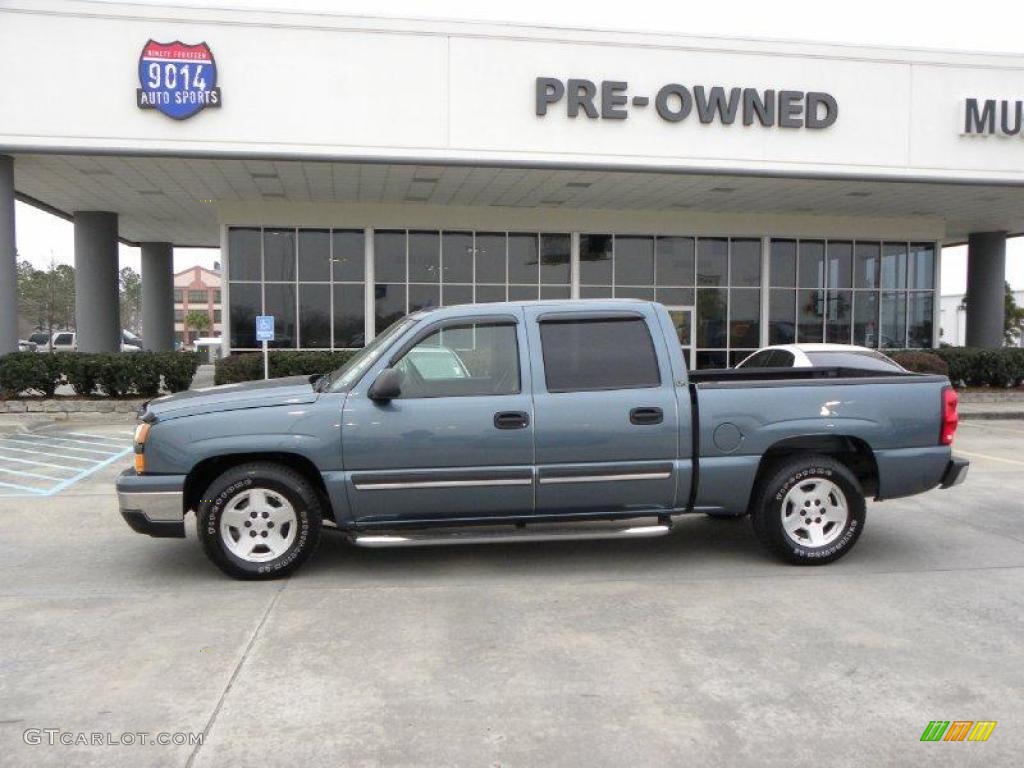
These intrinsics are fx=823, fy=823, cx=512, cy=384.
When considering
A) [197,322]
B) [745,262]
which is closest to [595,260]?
[745,262]

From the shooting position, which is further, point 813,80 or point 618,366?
point 813,80

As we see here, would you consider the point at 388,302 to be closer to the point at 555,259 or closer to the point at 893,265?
the point at 555,259

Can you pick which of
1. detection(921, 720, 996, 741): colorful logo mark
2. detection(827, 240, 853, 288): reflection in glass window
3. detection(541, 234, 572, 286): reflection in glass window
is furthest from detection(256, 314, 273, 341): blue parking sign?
detection(827, 240, 853, 288): reflection in glass window

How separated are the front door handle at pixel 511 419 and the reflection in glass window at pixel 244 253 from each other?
17213 mm

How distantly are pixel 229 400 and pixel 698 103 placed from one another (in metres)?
14.3

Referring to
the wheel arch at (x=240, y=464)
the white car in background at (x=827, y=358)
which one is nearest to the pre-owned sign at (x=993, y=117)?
the white car in background at (x=827, y=358)

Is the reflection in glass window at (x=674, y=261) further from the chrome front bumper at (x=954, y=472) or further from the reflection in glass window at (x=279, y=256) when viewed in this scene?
the chrome front bumper at (x=954, y=472)

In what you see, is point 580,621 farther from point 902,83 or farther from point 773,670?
point 902,83

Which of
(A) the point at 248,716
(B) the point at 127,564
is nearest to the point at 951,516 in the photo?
(A) the point at 248,716

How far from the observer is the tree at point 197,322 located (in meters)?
107

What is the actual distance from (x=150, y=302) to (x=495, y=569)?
91.1 feet

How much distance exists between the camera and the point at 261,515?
5504 millimetres

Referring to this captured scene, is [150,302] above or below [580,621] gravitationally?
above

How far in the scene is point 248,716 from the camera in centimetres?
361
